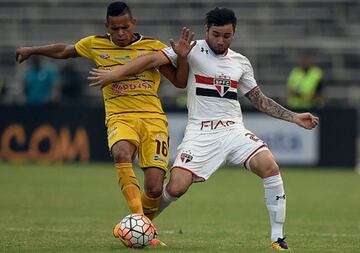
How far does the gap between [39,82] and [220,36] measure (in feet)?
49.9

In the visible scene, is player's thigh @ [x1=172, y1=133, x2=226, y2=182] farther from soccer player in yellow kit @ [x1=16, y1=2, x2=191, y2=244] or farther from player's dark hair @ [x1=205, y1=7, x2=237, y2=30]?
player's dark hair @ [x1=205, y1=7, x2=237, y2=30]

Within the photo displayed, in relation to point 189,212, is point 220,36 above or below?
above

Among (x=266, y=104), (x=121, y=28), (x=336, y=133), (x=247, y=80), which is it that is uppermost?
(x=121, y=28)

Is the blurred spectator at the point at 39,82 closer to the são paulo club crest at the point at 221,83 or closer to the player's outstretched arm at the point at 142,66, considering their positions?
the player's outstretched arm at the point at 142,66

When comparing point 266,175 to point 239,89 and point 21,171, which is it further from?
point 21,171

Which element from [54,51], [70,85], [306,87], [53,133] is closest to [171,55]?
[54,51]

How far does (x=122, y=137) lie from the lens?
9352 mm

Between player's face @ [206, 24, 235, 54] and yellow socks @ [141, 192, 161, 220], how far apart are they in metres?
1.52

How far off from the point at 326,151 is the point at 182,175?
12459 mm

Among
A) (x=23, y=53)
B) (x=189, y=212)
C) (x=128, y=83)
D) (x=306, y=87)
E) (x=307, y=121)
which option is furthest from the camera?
(x=306, y=87)

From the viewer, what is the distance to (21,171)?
19.8 metres

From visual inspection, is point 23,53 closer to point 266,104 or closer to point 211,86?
point 211,86

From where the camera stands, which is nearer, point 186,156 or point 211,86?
point 186,156

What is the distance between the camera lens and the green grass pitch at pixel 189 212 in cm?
960
